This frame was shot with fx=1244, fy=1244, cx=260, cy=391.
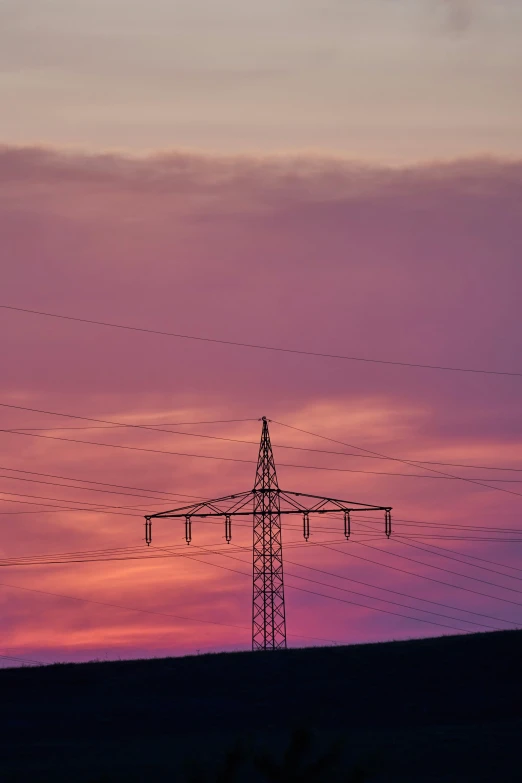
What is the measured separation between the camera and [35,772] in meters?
35.3

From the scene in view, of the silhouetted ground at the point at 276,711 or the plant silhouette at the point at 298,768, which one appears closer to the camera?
the plant silhouette at the point at 298,768

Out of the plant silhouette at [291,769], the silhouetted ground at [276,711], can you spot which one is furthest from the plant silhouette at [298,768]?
the silhouetted ground at [276,711]

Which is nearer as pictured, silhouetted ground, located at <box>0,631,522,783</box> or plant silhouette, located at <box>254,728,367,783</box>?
plant silhouette, located at <box>254,728,367,783</box>

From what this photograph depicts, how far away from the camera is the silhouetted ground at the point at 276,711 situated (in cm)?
3594

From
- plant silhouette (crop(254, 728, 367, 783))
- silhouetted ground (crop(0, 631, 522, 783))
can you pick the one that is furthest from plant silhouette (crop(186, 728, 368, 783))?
silhouetted ground (crop(0, 631, 522, 783))

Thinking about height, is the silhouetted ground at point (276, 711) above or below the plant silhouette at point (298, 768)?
below

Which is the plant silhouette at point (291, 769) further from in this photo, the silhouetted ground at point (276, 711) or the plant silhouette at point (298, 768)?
the silhouetted ground at point (276, 711)

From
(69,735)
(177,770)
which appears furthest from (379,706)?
(177,770)

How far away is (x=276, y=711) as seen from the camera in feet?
159

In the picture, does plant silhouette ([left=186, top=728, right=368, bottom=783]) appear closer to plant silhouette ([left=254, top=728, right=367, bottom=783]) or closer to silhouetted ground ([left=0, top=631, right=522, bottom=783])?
plant silhouette ([left=254, top=728, right=367, bottom=783])

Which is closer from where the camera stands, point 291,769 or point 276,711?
point 291,769

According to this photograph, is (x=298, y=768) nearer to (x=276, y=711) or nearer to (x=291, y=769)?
(x=291, y=769)

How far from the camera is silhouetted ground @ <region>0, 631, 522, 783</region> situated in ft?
118

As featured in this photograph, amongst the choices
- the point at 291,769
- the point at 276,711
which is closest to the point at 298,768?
the point at 291,769
